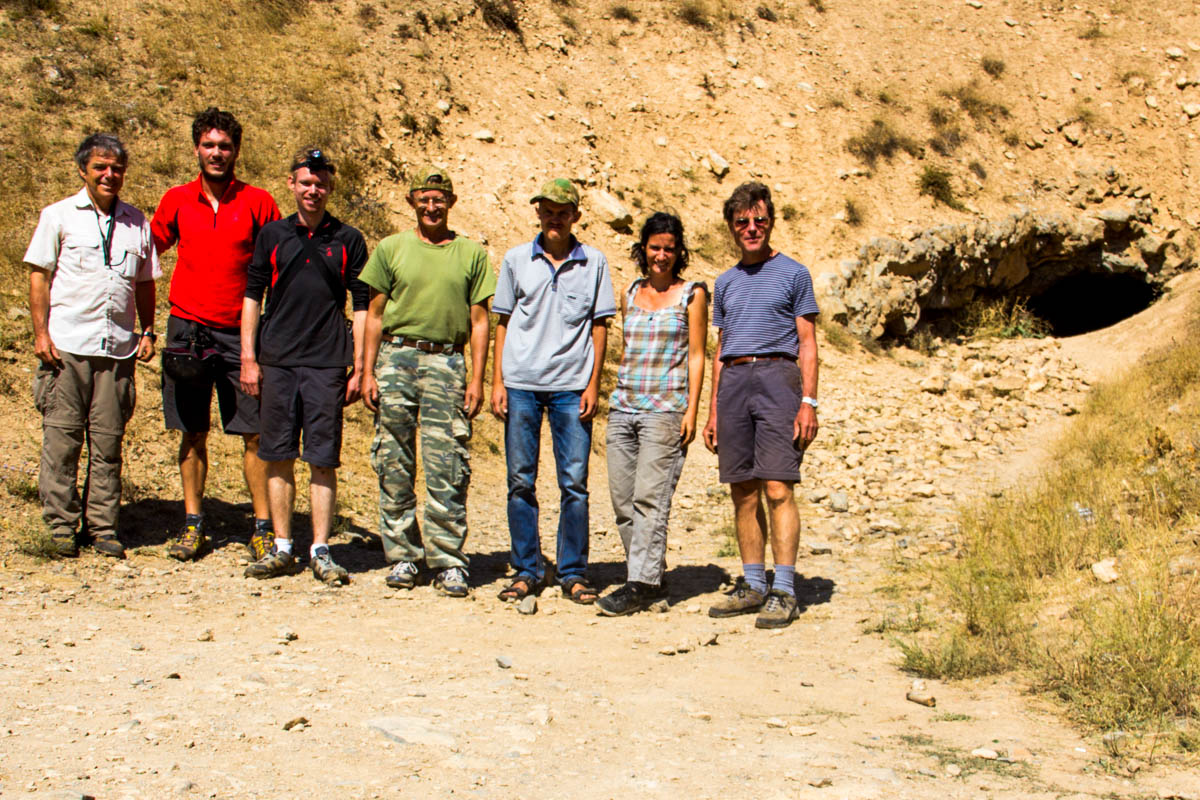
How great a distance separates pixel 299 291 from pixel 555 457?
5.26ft

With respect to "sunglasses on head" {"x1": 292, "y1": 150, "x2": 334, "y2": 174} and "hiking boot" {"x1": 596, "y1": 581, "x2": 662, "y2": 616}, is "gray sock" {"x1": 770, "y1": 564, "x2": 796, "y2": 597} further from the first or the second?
"sunglasses on head" {"x1": 292, "y1": 150, "x2": 334, "y2": 174}

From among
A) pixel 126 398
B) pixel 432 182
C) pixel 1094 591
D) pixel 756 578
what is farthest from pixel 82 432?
pixel 1094 591

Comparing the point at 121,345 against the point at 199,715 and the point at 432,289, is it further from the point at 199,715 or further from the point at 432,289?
the point at 199,715

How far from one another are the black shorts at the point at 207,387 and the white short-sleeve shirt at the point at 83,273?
308 millimetres

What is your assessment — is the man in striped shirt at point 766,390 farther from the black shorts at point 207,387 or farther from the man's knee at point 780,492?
the black shorts at point 207,387

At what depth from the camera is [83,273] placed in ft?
16.9

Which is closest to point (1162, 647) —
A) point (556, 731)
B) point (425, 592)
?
point (556, 731)

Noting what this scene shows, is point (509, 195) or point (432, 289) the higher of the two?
point (509, 195)

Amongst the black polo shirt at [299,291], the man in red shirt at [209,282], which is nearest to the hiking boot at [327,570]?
the man in red shirt at [209,282]

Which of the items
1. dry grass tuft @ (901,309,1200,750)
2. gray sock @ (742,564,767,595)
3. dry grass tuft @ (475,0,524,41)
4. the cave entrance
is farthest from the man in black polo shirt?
the cave entrance

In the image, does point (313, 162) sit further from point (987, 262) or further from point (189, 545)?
point (987, 262)

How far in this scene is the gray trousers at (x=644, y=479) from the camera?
4926 millimetres

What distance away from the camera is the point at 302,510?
22.0ft

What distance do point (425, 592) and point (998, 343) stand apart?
40.0 ft
